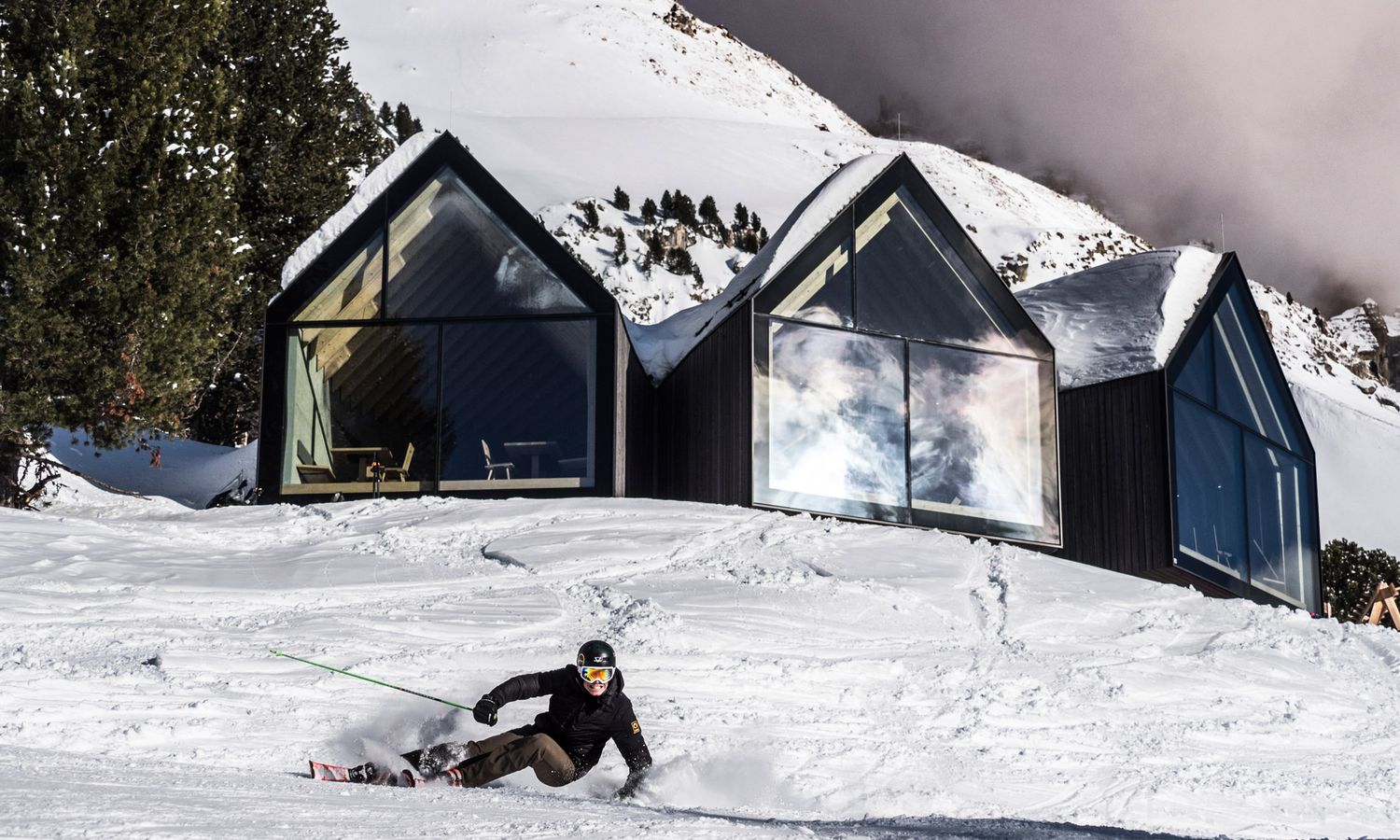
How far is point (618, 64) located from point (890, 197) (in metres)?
131

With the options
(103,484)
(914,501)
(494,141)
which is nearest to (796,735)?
(914,501)

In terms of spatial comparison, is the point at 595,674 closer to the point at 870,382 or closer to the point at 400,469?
the point at 400,469

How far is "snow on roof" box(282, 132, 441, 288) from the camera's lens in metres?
16.5

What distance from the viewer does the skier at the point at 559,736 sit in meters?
7.93

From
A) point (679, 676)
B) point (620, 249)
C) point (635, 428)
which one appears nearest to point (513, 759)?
point (679, 676)

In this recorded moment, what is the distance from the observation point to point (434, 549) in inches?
503

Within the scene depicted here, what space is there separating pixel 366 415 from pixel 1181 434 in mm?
9199

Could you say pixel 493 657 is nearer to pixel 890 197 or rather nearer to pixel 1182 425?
pixel 890 197

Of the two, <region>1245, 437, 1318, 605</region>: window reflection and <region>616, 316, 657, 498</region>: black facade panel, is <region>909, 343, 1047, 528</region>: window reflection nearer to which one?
<region>616, 316, 657, 498</region>: black facade panel

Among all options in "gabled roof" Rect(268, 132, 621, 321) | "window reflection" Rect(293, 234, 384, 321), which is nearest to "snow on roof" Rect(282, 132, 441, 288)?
"gabled roof" Rect(268, 132, 621, 321)

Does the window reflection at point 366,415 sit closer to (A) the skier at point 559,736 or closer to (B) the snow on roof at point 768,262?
(B) the snow on roof at point 768,262

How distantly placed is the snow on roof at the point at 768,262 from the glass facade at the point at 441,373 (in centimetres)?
169

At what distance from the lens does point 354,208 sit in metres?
16.8

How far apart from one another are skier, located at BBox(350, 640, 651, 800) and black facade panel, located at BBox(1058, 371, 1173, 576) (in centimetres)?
1050
